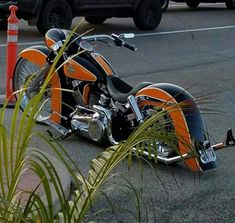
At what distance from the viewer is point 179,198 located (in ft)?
15.9

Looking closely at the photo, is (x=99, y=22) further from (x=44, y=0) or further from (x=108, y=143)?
(x=108, y=143)

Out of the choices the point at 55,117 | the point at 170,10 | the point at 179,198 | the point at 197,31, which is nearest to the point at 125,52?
the point at 197,31

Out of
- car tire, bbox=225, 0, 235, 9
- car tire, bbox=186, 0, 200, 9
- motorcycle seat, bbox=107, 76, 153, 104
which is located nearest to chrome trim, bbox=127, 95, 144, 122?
motorcycle seat, bbox=107, 76, 153, 104

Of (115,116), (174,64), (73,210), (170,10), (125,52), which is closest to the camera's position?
(73,210)

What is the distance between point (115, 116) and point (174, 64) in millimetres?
5861

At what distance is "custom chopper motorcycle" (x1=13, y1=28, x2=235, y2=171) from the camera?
516 centimetres

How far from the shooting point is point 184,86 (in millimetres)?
9422

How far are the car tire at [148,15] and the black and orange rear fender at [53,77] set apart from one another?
29.2 ft

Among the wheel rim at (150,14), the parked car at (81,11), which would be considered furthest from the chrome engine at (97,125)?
the wheel rim at (150,14)

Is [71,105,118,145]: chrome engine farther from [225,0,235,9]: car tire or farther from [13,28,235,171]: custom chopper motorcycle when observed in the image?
[225,0,235,9]: car tire

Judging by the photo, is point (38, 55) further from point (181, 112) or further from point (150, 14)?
point (150, 14)

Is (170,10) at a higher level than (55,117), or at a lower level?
lower

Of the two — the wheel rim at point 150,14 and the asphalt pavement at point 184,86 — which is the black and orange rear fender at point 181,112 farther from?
the wheel rim at point 150,14

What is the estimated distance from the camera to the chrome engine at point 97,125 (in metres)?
5.64
